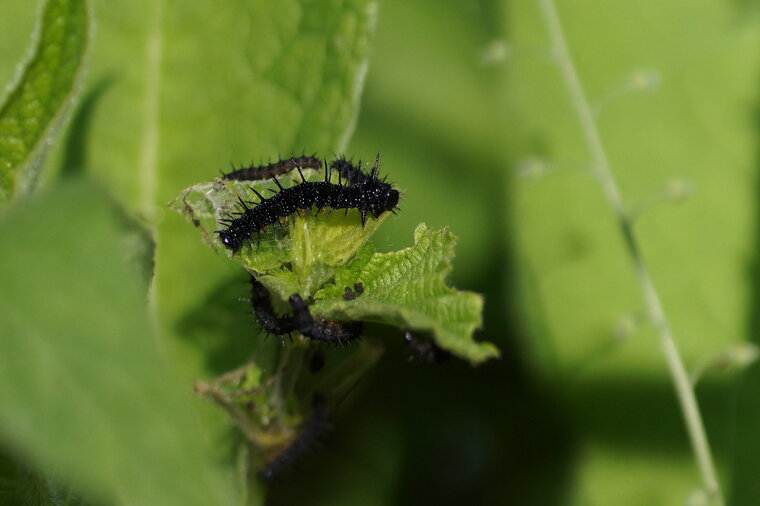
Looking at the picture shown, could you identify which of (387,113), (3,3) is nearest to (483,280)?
(387,113)

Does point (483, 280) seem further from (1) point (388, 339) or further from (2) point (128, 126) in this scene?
(2) point (128, 126)

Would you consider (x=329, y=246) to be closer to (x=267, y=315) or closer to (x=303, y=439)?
(x=267, y=315)

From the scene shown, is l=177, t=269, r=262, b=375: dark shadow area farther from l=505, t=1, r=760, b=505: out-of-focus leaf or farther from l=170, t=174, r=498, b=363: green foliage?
l=505, t=1, r=760, b=505: out-of-focus leaf

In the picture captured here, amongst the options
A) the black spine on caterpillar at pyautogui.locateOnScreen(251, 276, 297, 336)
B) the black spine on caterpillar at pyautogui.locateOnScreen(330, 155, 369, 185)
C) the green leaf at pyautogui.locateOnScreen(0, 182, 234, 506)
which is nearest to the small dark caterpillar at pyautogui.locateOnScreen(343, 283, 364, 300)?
the black spine on caterpillar at pyautogui.locateOnScreen(251, 276, 297, 336)

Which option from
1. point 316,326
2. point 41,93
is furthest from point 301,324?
point 41,93

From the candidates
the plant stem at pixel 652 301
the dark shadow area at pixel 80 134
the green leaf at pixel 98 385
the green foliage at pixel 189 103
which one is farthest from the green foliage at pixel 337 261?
the plant stem at pixel 652 301

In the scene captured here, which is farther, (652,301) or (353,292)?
(652,301)
